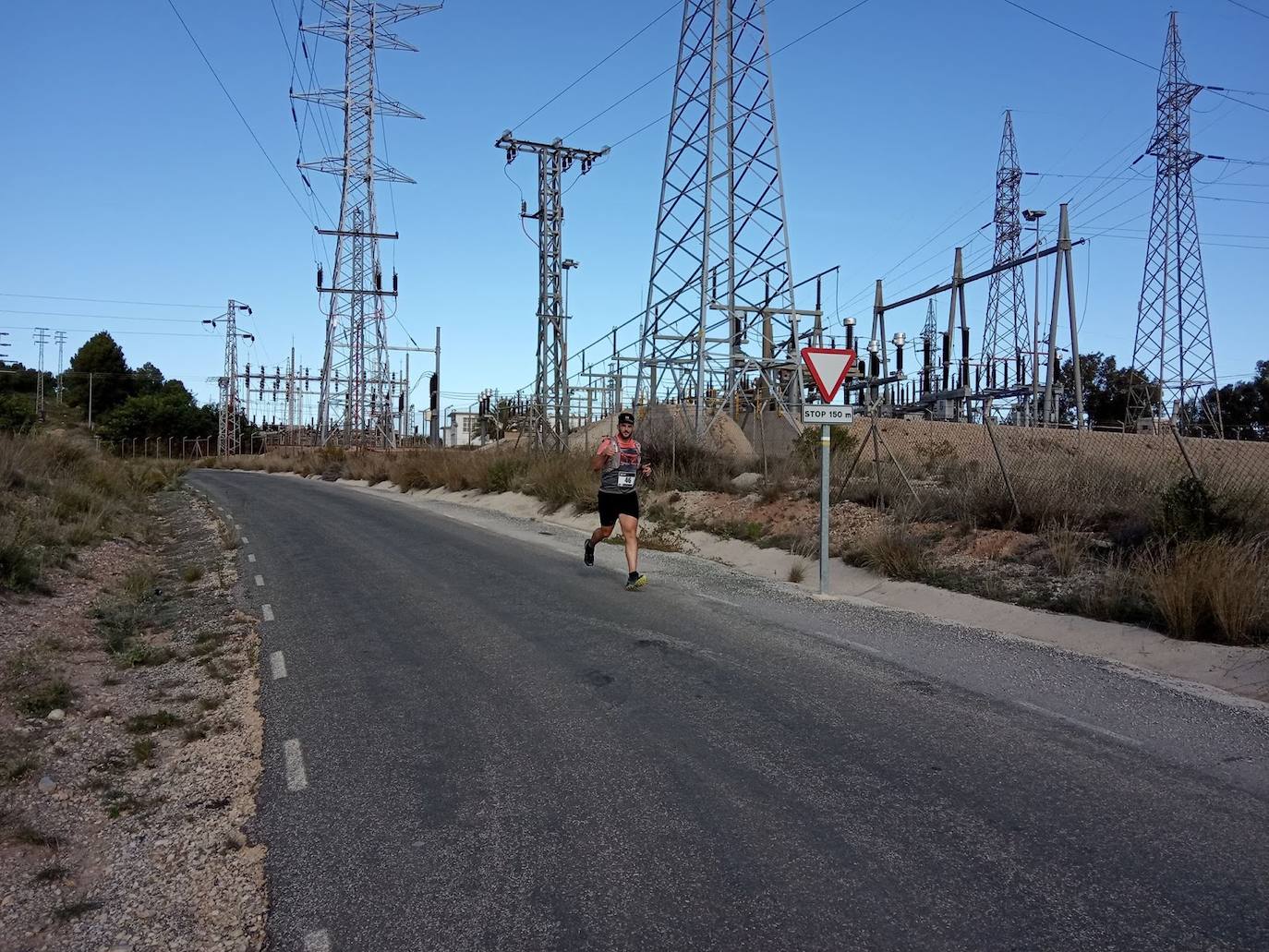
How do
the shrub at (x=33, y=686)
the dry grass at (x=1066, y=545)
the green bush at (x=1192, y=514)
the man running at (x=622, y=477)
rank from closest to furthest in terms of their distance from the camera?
the shrub at (x=33, y=686) → the green bush at (x=1192, y=514) → the dry grass at (x=1066, y=545) → the man running at (x=622, y=477)

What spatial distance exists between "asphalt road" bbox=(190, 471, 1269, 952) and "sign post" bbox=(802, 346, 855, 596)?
2.31 m

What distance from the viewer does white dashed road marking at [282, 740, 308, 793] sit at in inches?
207

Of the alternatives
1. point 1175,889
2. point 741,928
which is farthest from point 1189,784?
point 741,928

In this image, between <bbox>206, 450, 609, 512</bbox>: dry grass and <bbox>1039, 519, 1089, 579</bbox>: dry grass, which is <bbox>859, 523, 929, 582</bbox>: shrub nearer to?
<bbox>1039, 519, 1089, 579</bbox>: dry grass

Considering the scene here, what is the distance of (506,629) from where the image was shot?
910 centimetres

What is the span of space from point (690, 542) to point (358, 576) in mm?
5974

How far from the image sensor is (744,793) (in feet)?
16.2

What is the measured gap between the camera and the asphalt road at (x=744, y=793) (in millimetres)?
3725

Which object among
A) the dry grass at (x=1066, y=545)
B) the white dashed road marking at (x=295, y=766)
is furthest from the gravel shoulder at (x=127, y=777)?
the dry grass at (x=1066, y=545)

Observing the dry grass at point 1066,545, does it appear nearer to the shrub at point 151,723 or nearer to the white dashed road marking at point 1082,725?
the white dashed road marking at point 1082,725

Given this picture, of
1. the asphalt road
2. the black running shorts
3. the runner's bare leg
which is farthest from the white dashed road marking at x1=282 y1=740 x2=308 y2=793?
the black running shorts

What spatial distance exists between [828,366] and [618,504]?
3.06 metres

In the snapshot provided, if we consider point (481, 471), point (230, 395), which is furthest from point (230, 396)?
point (481, 471)

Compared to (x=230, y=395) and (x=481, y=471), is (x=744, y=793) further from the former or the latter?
(x=230, y=395)
